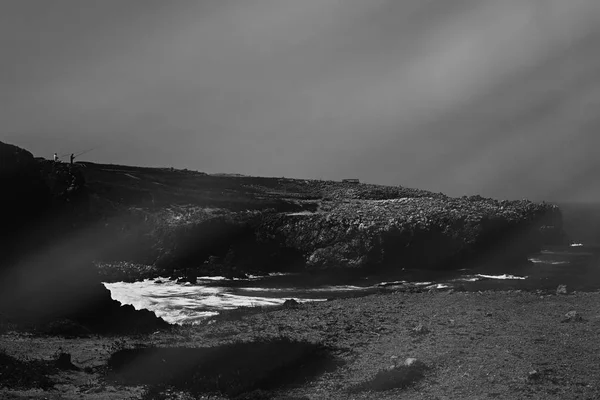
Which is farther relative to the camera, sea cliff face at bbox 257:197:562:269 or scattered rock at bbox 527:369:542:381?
sea cliff face at bbox 257:197:562:269

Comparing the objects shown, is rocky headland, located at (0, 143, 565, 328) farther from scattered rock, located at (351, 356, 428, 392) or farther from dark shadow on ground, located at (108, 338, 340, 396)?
scattered rock, located at (351, 356, 428, 392)

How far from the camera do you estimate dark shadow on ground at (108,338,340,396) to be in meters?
13.0

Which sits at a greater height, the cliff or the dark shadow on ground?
the cliff

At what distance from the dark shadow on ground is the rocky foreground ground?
3 centimetres

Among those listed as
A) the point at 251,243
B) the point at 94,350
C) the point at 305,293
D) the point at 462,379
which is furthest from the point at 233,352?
the point at 251,243

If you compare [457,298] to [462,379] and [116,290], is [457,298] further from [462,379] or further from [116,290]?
[116,290]

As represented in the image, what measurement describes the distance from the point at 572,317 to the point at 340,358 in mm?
8435

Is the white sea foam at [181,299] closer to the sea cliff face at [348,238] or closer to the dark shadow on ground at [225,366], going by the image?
the sea cliff face at [348,238]

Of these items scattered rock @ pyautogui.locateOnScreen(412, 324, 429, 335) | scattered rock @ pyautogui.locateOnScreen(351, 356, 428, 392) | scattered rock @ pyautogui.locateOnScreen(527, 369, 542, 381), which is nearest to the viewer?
scattered rock @ pyautogui.locateOnScreen(527, 369, 542, 381)

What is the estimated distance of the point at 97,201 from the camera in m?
45.4

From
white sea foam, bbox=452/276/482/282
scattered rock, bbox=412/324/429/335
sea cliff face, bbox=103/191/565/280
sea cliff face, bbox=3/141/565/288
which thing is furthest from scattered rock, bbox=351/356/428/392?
sea cliff face, bbox=103/191/565/280

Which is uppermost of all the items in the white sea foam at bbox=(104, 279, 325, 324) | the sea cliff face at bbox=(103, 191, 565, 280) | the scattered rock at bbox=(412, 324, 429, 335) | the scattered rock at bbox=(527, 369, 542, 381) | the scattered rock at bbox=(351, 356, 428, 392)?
the sea cliff face at bbox=(103, 191, 565, 280)

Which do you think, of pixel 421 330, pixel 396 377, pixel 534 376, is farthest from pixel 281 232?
pixel 534 376

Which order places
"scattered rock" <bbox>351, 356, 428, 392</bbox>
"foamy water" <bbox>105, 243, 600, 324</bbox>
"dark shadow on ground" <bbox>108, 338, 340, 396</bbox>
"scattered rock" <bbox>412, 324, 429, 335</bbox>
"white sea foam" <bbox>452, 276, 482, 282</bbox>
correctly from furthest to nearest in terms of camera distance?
"white sea foam" <bbox>452, 276, 482, 282</bbox>
"foamy water" <bbox>105, 243, 600, 324</bbox>
"scattered rock" <bbox>412, 324, 429, 335</bbox>
"dark shadow on ground" <bbox>108, 338, 340, 396</bbox>
"scattered rock" <bbox>351, 356, 428, 392</bbox>
